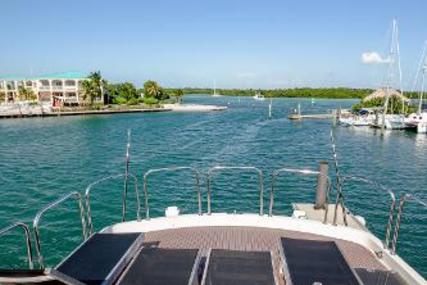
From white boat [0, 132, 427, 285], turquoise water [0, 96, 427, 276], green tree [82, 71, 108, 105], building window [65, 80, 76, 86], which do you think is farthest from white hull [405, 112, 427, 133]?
building window [65, 80, 76, 86]

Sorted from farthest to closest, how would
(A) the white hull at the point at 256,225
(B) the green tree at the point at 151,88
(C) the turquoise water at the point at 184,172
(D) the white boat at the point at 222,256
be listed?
(B) the green tree at the point at 151,88 → (C) the turquoise water at the point at 184,172 → (A) the white hull at the point at 256,225 → (D) the white boat at the point at 222,256

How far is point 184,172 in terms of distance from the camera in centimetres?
2181

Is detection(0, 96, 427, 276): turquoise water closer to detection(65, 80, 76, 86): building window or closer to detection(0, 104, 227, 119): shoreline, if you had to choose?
detection(0, 104, 227, 119): shoreline

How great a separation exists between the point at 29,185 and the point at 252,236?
17.7m

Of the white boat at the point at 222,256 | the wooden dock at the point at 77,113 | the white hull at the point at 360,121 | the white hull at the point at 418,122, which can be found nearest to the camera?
the white boat at the point at 222,256

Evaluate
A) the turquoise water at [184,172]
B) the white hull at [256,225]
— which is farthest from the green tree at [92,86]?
the white hull at [256,225]

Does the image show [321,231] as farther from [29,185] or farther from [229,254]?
[29,185]

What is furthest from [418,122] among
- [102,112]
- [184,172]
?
[102,112]

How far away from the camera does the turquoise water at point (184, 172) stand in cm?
1367

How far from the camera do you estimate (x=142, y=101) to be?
101 m

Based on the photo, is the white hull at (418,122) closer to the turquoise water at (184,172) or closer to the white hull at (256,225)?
the turquoise water at (184,172)

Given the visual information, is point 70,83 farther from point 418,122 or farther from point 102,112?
point 418,122

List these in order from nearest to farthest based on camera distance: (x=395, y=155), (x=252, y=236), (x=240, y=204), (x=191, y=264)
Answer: (x=191, y=264) < (x=252, y=236) < (x=240, y=204) < (x=395, y=155)

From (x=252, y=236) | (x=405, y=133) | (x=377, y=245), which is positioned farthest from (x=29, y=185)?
(x=405, y=133)
